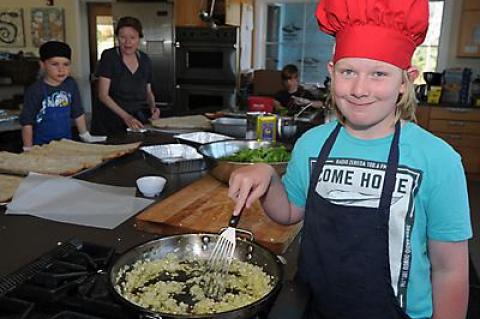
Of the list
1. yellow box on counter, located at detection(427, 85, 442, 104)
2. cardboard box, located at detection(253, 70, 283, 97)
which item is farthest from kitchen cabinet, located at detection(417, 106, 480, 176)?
cardboard box, located at detection(253, 70, 283, 97)

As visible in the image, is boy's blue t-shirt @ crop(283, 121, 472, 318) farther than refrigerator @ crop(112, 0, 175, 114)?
No

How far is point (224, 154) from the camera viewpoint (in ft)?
6.22

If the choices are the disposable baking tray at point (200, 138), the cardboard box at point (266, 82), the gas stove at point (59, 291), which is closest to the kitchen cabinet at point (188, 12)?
the cardboard box at point (266, 82)

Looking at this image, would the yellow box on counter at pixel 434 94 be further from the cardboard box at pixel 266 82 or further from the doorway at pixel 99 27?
the doorway at pixel 99 27

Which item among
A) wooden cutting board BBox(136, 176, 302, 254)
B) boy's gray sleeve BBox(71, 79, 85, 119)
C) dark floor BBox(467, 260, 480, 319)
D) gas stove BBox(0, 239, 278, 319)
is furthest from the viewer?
boy's gray sleeve BBox(71, 79, 85, 119)

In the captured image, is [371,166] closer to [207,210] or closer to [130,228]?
[207,210]

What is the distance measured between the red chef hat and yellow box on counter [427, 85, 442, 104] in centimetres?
424

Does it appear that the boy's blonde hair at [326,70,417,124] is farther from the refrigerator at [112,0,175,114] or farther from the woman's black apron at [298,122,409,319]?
the refrigerator at [112,0,175,114]

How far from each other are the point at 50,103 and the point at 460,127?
3926mm

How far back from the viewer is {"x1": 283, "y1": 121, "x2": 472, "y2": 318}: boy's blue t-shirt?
2.90 feet

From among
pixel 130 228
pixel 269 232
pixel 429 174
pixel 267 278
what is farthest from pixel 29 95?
pixel 429 174

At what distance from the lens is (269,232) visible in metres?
1.21

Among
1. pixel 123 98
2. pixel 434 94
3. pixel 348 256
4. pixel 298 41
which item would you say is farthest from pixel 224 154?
pixel 298 41

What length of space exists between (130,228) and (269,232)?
39 centimetres
